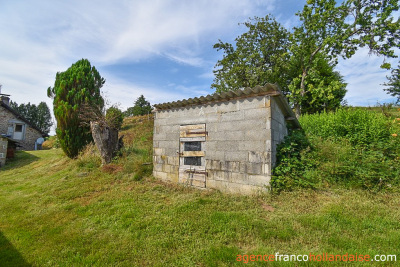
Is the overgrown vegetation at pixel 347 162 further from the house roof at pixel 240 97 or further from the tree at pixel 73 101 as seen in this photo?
the tree at pixel 73 101

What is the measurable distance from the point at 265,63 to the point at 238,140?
53.7 feet

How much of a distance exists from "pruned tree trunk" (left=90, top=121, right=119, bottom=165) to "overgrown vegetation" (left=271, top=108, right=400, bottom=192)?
727cm

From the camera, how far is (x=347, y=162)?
14.7 feet

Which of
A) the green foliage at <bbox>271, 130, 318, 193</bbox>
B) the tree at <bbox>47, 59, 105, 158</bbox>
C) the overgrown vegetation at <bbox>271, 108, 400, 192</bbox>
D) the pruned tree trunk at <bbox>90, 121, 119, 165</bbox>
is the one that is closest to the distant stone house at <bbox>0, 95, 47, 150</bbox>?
the tree at <bbox>47, 59, 105, 158</bbox>

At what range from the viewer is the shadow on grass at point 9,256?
9.04 ft

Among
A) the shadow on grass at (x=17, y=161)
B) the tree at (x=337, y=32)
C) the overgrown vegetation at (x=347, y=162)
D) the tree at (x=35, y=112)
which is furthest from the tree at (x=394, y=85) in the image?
the tree at (x=35, y=112)

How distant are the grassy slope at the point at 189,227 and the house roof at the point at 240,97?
2514mm

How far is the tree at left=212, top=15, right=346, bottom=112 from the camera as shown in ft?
50.6

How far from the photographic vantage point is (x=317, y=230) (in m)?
3.02

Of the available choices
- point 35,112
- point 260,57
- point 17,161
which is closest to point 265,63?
point 260,57

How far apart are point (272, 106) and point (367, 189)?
287 centimetres

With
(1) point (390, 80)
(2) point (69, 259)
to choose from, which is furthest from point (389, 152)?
(1) point (390, 80)

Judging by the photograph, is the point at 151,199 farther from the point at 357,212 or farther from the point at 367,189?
the point at 367,189

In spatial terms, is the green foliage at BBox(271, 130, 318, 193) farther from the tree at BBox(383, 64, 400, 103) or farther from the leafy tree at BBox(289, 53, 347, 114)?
the tree at BBox(383, 64, 400, 103)
